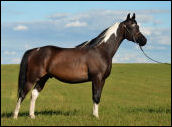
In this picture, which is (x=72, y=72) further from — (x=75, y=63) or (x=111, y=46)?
(x=111, y=46)

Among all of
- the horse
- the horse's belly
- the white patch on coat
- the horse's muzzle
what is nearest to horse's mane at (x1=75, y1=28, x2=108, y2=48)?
the horse

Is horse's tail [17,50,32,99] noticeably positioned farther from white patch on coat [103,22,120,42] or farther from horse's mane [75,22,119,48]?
white patch on coat [103,22,120,42]

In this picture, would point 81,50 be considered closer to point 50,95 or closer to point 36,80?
point 36,80

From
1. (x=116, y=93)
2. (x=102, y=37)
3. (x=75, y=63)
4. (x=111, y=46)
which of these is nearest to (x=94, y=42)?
(x=102, y=37)

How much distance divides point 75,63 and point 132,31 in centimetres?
243

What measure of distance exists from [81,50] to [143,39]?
243cm

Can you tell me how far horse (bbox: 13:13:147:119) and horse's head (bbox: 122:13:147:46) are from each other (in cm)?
8

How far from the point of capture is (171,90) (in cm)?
3559

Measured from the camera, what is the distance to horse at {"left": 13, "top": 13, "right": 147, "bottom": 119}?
13.1 m

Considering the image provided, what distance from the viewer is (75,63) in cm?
1318

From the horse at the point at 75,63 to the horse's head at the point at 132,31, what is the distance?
8cm

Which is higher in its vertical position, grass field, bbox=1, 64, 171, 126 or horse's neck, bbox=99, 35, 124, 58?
horse's neck, bbox=99, 35, 124, 58

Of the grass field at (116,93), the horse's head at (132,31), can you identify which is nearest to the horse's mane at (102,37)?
the horse's head at (132,31)

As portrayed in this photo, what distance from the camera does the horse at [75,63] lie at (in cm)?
1307
